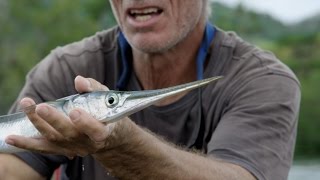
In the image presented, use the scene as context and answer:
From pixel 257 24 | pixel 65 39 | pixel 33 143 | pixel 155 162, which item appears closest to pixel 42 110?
pixel 33 143

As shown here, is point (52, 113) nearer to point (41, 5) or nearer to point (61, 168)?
point (61, 168)

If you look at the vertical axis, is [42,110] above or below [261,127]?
above

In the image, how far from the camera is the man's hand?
2732mm

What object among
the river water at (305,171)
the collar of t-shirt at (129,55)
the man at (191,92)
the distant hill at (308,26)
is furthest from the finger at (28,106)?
the distant hill at (308,26)

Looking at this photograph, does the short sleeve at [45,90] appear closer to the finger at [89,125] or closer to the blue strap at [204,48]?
the blue strap at [204,48]

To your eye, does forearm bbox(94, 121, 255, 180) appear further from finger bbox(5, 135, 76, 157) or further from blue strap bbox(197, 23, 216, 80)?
blue strap bbox(197, 23, 216, 80)

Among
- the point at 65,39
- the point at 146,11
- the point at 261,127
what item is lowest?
the point at 65,39

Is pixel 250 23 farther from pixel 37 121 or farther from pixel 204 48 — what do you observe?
pixel 37 121

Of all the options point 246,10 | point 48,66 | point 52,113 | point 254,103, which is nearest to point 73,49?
point 48,66

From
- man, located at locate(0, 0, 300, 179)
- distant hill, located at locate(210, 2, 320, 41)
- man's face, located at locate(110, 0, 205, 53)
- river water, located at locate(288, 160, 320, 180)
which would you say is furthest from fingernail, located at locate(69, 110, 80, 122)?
distant hill, located at locate(210, 2, 320, 41)

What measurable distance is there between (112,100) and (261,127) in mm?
1327

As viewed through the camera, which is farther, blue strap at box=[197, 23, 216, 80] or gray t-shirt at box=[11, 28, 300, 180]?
blue strap at box=[197, 23, 216, 80]

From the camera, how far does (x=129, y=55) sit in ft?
14.5

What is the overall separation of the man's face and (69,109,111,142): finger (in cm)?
134
